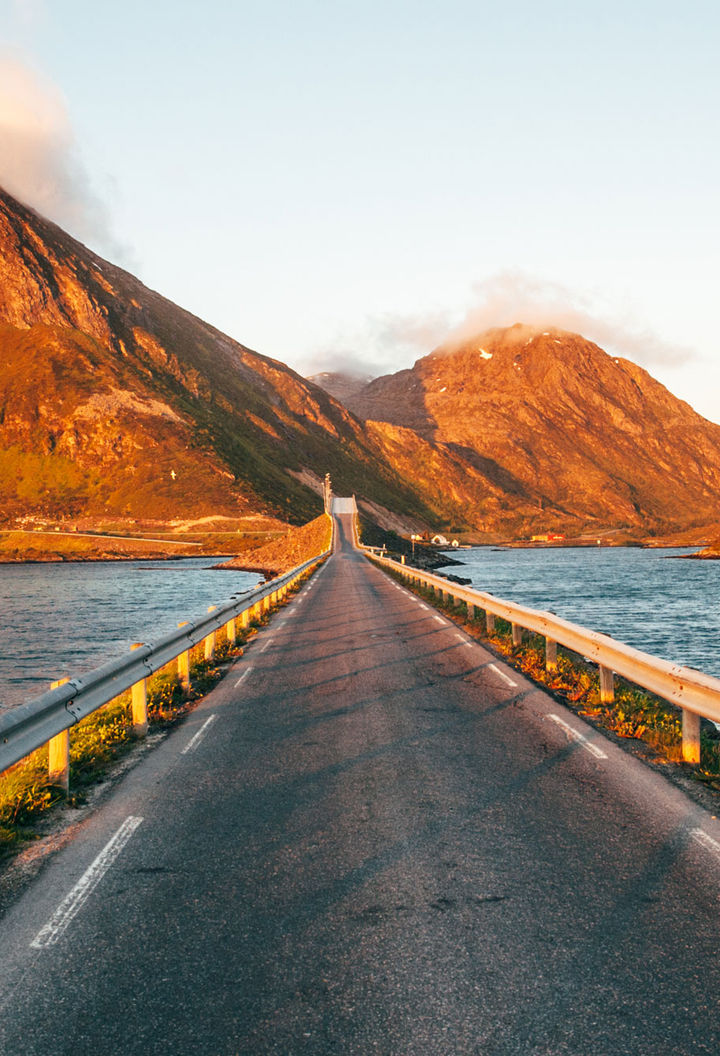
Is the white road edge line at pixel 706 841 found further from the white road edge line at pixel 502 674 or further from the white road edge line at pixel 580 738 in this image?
the white road edge line at pixel 502 674

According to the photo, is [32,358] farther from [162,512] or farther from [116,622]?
[116,622]

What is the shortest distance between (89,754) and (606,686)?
22.2 feet

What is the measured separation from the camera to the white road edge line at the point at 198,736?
8565 millimetres

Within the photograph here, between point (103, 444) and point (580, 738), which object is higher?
point (103, 444)

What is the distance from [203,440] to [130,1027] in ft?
572

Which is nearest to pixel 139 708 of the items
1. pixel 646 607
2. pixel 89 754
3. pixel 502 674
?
pixel 89 754

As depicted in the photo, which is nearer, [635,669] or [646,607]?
[635,669]

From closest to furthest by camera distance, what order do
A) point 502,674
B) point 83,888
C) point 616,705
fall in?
1. point 83,888
2. point 616,705
3. point 502,674

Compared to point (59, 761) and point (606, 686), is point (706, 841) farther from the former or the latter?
point (59, 761)

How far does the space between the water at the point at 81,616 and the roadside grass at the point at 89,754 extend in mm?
1105

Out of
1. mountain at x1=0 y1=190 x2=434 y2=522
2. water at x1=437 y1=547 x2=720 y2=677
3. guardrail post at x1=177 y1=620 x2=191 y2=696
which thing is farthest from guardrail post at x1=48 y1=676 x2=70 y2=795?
mountain at x1=0 y1=190 x2=434 y2=522

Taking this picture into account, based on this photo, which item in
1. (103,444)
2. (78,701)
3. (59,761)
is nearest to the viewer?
(59,761)

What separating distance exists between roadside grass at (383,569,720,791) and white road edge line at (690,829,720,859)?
1.34m

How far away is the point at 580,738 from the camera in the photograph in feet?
29.2
